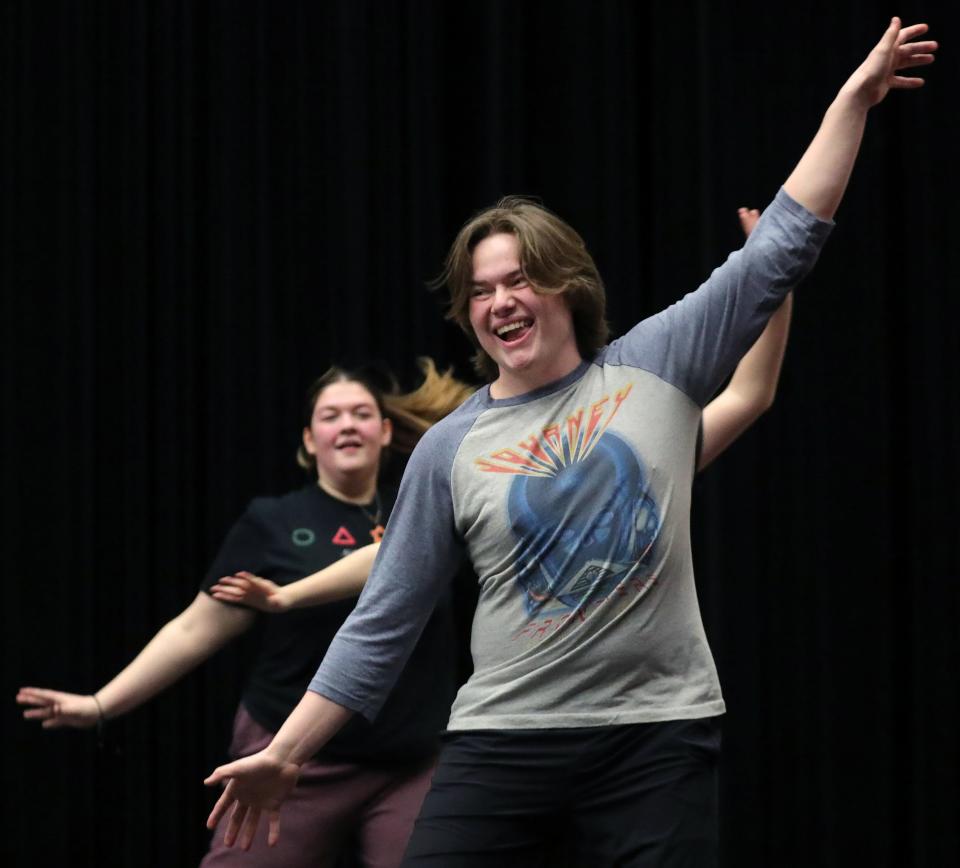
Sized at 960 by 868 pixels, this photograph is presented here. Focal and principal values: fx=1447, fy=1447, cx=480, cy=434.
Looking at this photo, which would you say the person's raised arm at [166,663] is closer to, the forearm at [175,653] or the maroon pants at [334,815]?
the forearm at [175,653]

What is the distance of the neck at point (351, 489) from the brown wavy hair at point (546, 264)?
37.6 inches

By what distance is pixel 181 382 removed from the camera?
376 cm

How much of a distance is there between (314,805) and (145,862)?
4.06ft

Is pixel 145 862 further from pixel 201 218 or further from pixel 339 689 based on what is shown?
pixel 339 689

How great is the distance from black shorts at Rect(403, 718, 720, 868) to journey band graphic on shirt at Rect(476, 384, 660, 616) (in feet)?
0.58

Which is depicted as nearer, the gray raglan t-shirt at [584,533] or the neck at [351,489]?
the gray raglan t-shirt at [584,533]

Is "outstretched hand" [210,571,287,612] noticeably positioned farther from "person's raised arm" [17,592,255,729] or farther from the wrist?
"person's raised arm" [17,592,255,729]

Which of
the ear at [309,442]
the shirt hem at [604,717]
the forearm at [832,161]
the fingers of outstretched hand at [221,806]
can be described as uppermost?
the forearm at [832,161]

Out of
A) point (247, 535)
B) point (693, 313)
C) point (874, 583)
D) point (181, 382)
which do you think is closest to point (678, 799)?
point (693, 313)

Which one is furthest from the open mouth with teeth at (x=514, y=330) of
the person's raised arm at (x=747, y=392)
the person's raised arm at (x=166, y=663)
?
the person's raised arm at (x=166, y=663)

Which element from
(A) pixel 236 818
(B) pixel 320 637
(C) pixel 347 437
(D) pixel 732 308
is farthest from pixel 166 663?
(D) pixel 732 308

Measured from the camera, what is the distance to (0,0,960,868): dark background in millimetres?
3621

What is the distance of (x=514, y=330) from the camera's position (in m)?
1.90

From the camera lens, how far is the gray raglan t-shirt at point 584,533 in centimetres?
176
